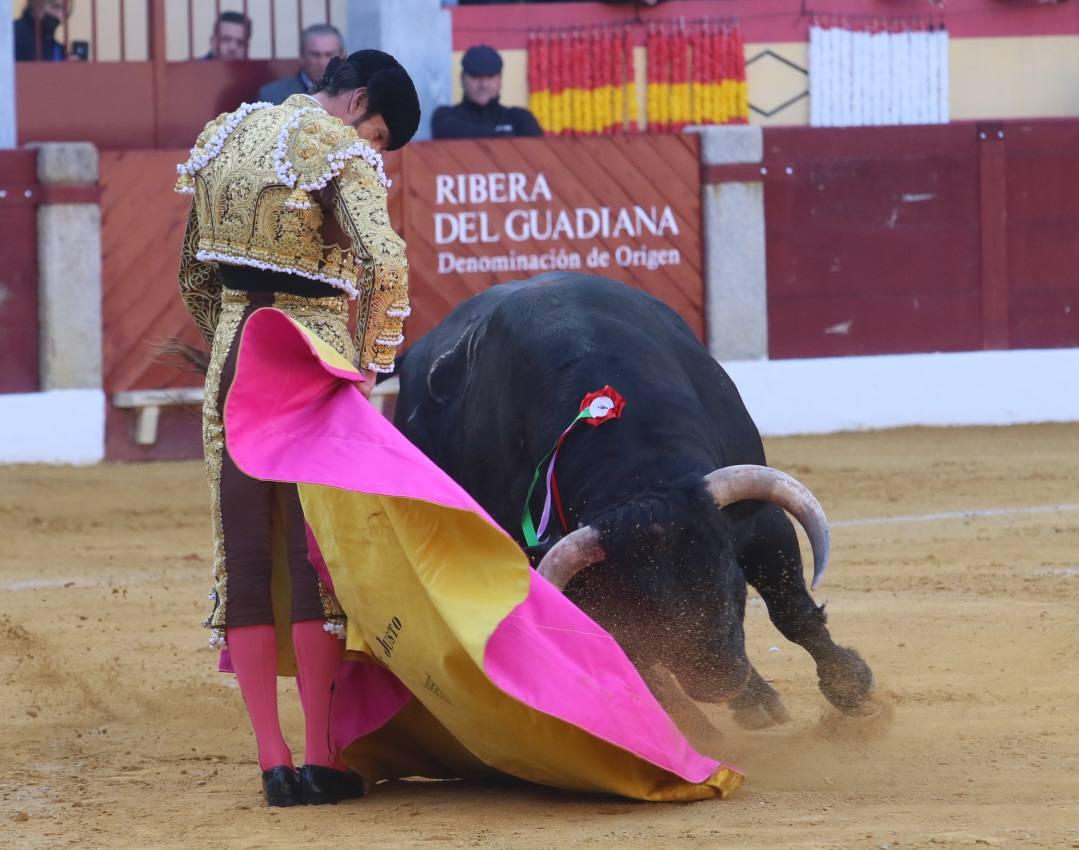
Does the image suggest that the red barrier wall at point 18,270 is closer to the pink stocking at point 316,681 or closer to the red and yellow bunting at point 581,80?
the red and yellow bunting at point 581,80

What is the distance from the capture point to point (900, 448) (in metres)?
8.12

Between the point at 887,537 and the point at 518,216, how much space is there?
9.72 feet

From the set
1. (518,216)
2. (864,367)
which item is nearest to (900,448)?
(864,367)

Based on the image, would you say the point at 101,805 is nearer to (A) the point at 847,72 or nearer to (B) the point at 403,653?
(B) the point at 403,653

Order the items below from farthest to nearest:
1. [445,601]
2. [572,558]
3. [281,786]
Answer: [572,558] → [281,786] → [445,601]

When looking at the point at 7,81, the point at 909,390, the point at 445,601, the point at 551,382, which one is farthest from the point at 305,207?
the point at 7,81

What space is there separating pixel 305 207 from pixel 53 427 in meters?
5.27

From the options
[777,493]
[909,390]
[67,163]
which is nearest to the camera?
[777,493]

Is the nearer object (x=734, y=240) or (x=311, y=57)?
(x=311, y=57)

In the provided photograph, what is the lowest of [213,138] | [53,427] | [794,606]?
[794,606]

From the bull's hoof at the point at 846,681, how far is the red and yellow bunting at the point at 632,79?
248 inches

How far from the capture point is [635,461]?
11.0 ft

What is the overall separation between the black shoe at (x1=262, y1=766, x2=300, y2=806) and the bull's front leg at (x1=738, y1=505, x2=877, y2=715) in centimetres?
108

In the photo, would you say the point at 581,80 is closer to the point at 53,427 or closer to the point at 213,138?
the point at 53,427
